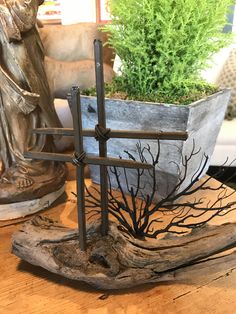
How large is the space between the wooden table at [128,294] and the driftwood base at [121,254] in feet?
0.08

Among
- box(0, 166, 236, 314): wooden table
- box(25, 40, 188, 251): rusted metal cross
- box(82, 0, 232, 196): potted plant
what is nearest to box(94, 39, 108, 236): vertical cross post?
box(25, 40, 188, 251): rusted metal cross

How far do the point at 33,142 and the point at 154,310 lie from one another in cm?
47

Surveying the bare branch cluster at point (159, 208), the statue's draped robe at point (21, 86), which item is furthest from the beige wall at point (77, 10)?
the bare branch cluster at point (159, 208)

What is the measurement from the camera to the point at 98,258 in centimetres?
59

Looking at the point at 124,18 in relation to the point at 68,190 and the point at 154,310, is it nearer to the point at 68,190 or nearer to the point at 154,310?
the point at 68,190

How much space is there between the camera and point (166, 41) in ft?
2.51

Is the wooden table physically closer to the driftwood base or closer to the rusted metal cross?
the driftwood base

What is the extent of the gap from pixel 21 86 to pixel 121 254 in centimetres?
45

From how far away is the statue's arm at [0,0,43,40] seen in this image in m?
0.75

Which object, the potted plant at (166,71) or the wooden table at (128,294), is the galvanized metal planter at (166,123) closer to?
the potted plant at (166,71)

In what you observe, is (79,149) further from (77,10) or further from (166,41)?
(77,10)

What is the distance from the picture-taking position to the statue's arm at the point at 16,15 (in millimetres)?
746

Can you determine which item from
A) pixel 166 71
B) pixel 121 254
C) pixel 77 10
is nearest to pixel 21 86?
pixel 166 71

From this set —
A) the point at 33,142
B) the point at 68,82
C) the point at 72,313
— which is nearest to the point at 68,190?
the point at 33,142
